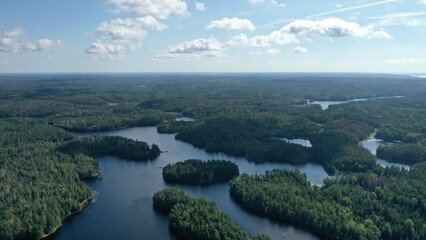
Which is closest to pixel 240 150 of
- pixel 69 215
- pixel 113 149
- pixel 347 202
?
pixel 113 149

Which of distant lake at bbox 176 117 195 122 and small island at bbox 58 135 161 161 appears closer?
small island at bbox 58 135 161 161

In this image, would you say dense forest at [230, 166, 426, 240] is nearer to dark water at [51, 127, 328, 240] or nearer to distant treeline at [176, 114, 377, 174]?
dark water at [51, 127, 328, 240]

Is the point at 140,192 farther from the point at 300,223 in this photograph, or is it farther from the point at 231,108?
the point at 231,108

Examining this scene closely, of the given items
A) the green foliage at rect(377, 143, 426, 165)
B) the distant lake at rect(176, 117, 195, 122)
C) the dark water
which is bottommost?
the dark water

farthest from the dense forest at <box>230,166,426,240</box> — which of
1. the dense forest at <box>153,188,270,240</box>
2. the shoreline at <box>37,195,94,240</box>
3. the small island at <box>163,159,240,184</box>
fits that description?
the shoreline at <box>37,195,94,240</box>

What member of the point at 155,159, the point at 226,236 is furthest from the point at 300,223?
the point at 155,159

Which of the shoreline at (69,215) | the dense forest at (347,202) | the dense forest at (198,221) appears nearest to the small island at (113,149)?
the shoreline at (69,215)
